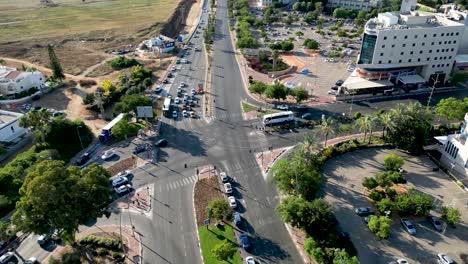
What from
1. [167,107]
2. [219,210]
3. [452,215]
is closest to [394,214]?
[452,215]

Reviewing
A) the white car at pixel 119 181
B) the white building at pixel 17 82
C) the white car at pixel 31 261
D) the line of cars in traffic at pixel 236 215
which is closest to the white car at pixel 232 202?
the line of cars in traffic at pixel 236 215

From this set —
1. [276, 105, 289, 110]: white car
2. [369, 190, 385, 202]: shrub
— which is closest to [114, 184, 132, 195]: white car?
[369, 190, 385, 202]: shrub

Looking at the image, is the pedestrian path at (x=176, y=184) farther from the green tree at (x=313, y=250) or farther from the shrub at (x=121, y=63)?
the shrub at (x=121, y=63)

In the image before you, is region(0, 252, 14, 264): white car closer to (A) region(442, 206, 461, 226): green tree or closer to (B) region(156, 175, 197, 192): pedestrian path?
(B) region(156, 175, 197, 192): pedestrian path

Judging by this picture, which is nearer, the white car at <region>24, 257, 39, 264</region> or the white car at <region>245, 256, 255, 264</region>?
the white car at <region>245, 256, 255, 264</region>

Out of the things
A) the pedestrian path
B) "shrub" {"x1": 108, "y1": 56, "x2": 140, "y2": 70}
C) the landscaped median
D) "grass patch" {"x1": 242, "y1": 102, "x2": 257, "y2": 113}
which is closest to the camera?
the landscaped median

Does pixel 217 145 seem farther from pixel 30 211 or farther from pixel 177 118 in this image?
pixel 30 211

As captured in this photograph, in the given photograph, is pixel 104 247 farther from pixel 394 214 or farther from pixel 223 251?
pixel 394 214
